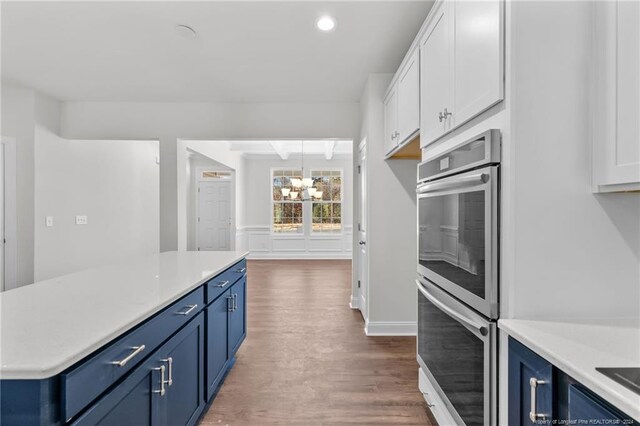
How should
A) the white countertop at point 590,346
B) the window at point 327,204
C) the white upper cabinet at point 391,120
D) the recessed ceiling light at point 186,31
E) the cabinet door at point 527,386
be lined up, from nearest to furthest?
the white countertop at point 590,346, the cabinet door at point 527,386, the recessed ceiling light at point 186,31, the white upper cabinet at point 391,120, the window at point 327,204

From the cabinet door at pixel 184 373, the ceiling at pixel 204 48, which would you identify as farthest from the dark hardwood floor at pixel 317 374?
the ceiling at pixel 204 48

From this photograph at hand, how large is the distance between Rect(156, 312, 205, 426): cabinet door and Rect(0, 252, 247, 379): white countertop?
0.70 ft

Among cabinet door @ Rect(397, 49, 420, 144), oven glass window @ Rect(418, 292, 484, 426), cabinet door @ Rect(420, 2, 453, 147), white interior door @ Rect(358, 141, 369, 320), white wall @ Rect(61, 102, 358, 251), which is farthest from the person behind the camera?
white wall @ Rect(61, 102, 358, 251)

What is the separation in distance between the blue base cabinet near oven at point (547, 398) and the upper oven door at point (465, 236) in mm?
205

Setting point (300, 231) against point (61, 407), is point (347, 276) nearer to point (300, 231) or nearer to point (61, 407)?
point (300, 231)

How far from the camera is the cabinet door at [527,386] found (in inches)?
40.4

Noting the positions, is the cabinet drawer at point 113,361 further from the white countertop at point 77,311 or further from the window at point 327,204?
the window at point 327,204

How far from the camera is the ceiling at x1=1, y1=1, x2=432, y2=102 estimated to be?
2521 millimetres

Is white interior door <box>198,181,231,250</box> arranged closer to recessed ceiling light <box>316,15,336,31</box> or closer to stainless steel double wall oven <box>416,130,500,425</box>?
recessed ceiling light <box>316,15,336,31</box>

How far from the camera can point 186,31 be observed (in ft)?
9.04

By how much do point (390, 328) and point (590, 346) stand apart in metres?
2.66

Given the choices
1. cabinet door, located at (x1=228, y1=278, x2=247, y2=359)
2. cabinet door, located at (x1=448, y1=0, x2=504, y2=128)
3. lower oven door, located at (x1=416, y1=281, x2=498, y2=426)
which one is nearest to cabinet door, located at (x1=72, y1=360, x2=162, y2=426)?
cabinet door, located at (x1=228, y1=278, x2=247, y2=359)

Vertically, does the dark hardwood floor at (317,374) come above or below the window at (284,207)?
below

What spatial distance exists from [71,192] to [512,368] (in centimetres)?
531
